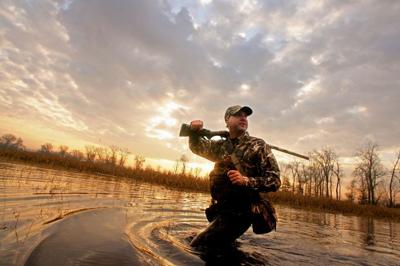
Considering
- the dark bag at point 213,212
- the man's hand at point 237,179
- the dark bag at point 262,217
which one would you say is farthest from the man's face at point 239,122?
the dark bag at point 213,212

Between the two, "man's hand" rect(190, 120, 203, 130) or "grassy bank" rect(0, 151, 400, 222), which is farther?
"grassy bank" rect(0, 151, 400, 222)

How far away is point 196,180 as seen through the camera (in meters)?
22.6

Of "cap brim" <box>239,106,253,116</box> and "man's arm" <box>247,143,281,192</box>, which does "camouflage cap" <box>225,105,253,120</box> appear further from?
"man's arm" <box>247,143,281,192</box>

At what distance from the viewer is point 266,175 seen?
428 centimetres

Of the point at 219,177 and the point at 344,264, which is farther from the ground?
the point at 219,177

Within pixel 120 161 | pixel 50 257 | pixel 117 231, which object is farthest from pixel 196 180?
pixel 50 257

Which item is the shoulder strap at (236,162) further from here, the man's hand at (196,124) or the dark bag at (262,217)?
the man's hand at (196,124)

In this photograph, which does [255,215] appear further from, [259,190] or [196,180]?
[196,180]

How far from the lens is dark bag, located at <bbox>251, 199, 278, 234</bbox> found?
14.1 ft

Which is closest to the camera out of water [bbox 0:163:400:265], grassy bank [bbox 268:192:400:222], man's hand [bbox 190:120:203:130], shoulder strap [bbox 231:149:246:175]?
water [bbox 0:163:400:265]

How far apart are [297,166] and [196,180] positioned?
55924 mm

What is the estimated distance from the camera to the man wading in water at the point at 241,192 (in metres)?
4.31

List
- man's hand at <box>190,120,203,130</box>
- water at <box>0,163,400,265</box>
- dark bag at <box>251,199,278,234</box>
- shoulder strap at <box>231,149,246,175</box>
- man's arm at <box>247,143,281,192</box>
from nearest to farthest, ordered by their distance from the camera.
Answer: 1. water at <box>0,163,400,265</box>
2. man's arm at <box>247,143,281,192</box>
3. dark bag at <box>251,199,278,234</box>
4. shoulder strap at <box>231,149,246,175</box>
5. man's hand at <box>190,120,203,130</box>

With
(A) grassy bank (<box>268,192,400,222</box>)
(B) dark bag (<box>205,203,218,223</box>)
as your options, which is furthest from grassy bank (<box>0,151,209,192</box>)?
(B) dark bag (<box>205,203,218,223</box>)
